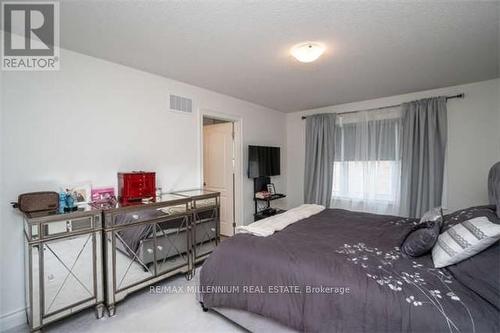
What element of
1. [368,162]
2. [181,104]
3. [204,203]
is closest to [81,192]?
[204,203]

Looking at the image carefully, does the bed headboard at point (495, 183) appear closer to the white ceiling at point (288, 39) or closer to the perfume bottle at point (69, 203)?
the white ceiling at point (288, 39)

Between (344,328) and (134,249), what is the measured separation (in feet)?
6.18

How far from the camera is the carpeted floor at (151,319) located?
1.84 m

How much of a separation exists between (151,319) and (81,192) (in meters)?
1.32

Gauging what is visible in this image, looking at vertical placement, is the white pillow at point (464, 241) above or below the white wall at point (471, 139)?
below

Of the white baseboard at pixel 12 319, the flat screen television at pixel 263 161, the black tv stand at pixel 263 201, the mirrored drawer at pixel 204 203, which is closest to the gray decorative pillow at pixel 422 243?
the mirrored drawer at pixel 204 203

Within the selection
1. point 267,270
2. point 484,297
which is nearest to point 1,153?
point 267,270

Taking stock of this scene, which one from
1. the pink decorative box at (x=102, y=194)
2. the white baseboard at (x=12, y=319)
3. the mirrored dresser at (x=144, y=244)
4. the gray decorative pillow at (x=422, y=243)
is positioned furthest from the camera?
the pink decorative box at (x=102, y=194)

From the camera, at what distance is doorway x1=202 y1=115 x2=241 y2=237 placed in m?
4.02

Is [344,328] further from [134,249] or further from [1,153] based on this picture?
[1,153]

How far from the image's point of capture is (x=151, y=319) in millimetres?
1959

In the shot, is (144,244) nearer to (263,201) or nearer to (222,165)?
(222,165)

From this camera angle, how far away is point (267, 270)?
5.28 ft

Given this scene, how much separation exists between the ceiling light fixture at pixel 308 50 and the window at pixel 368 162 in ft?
7.56
